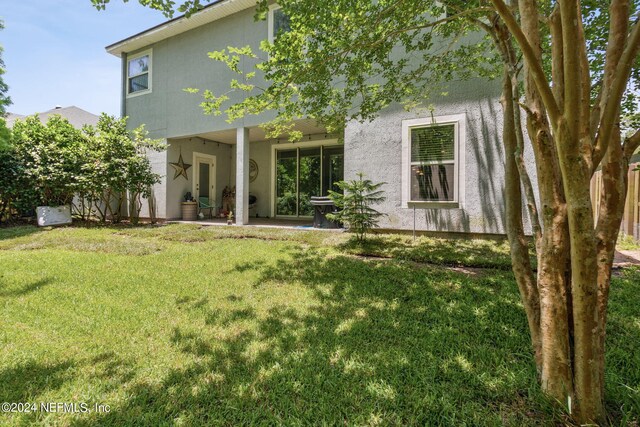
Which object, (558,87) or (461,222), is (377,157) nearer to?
(461,222)

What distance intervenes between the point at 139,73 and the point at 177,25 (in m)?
2.52

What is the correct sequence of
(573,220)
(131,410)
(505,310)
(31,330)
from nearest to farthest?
(573,220) → (131,410) → (31,330) → (505,310)

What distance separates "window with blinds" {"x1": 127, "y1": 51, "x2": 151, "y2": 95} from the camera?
34.1 ft

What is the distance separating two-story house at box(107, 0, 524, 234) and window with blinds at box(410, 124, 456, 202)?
21 mm

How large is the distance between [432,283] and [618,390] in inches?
77.9

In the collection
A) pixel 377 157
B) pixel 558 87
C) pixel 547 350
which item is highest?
pixel 377 157

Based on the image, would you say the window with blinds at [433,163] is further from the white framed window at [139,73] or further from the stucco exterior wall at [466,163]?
the white framed window at [139,73]

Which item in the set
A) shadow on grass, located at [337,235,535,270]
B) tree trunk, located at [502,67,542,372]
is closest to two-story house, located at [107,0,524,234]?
shadow on grass, located at [337,235,535,270]

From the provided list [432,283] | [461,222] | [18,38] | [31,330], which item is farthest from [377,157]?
[18,38]

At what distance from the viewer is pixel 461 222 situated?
6188 millimetres

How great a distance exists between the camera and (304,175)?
10.9 metres

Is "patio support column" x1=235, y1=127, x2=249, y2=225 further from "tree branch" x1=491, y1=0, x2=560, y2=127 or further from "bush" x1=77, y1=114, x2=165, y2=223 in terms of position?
"tree branch" x1=491, y1=0, x2=560, y2=127

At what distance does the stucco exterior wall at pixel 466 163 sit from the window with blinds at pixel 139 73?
8.38 meters

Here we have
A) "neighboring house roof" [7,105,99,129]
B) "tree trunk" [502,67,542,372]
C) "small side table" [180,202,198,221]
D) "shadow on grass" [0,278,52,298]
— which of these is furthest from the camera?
"neighboring house roof" [7,105,99,129]
